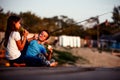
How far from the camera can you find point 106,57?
11656mm

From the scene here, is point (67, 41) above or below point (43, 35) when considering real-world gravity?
below

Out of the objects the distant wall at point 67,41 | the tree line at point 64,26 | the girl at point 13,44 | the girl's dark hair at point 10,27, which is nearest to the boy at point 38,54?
the girl at point 13,44

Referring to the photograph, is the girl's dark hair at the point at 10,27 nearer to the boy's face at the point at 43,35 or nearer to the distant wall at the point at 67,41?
the boy's face at the point at 43,35

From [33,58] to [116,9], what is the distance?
26.7 metres

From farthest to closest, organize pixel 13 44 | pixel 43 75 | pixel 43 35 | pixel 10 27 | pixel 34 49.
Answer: pixel 43 35, pixel 34 49, pixel 10 27, pixel 13 44, pixel 43 75

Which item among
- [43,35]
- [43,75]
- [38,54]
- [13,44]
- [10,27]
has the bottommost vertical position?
[43,75]

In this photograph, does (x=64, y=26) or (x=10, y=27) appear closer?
(x=10, y=27)

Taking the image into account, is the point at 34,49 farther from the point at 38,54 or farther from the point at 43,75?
the point at 43,75

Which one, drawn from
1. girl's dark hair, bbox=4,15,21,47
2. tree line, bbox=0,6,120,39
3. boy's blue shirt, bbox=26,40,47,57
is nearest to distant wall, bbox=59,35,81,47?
tree line, bbox=0,6,120,39

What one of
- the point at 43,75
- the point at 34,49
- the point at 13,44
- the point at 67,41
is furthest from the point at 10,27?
the point at 67,41

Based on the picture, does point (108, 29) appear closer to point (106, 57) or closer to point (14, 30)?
point (106, 57)

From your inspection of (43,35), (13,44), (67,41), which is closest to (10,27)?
(13,44)

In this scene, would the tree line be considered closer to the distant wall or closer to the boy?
the distant wall

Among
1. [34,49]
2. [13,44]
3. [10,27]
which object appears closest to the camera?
[13,44]
